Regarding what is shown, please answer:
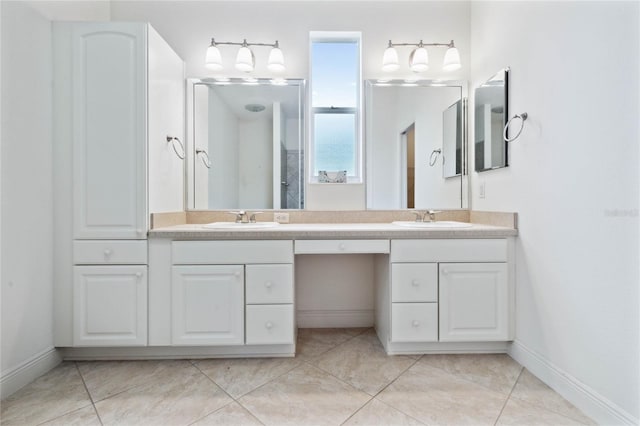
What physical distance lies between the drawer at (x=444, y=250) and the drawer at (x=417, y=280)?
0.04 m

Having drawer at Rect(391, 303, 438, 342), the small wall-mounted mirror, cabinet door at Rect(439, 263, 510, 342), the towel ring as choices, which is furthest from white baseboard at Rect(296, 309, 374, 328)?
the towel ring

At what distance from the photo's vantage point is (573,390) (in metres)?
1.34

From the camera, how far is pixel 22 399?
1.40 meters

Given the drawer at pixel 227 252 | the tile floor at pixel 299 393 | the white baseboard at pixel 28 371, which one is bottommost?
the tile floor at pixel 299 393

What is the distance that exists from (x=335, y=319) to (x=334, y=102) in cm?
160

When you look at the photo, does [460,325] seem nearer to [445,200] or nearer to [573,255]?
[573,255]

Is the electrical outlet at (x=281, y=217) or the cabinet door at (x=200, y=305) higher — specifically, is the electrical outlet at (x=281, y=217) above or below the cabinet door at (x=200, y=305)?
above

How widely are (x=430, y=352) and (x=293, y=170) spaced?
148cm

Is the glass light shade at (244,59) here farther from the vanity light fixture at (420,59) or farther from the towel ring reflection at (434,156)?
the towel ring reflection at (434,156)

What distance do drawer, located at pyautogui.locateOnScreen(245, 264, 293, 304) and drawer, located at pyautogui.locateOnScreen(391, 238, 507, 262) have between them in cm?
61

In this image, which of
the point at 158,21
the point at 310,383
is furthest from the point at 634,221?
the point at 158,21

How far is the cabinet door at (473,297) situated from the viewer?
5.62ft

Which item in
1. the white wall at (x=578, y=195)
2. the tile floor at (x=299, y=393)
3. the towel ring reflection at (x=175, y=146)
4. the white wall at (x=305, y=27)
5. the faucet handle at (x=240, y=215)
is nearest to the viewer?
the white wall at (x=578, y=195)

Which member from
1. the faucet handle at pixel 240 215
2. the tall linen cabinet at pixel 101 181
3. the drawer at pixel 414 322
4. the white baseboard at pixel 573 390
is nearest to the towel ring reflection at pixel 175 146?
the tall linen cabinet at pixel 101 181
